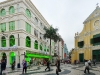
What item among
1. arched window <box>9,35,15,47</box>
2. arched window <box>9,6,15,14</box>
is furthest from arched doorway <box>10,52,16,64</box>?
arched window <box>9,6,15,14</box>

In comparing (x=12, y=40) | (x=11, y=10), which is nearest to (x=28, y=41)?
(x=12, y=40)

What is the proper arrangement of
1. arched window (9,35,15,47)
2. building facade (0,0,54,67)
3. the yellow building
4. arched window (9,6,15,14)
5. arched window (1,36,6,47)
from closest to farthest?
building facade (0,0,54,67), arched window (9,35,15,47), arched window (1,36,6,47), arched window (9,6,15,14), the yellow building

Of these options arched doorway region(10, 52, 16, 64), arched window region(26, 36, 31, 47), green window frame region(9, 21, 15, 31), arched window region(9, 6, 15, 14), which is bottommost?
arched doorway region(10, 52, 16, 64)

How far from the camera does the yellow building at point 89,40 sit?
30.8 metres

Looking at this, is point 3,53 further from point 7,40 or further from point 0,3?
point 0,3

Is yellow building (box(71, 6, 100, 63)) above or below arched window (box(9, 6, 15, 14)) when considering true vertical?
below

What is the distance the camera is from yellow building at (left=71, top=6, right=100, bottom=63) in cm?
3083

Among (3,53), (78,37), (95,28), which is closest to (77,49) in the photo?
(78,37)

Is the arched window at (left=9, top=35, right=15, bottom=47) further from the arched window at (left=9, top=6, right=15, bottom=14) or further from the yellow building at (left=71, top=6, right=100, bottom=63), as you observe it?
the yellow building at (left=71, top=6, right=100, bottom=63)

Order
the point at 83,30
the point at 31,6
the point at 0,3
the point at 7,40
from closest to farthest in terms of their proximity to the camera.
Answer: the point at 7,40
the point at 0,3
the point at 31,6
the point at 83,30

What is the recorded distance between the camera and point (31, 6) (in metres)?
33.3

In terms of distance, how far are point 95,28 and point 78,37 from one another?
6.21 m

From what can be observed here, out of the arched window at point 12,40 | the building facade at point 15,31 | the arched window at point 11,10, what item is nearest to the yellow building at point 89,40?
the building facade at point 15,31

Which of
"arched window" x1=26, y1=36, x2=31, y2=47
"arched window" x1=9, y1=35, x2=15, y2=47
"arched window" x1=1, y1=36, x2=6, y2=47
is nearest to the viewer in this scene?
"arched window" x1=9, y1=35, x2=15, y2=47
